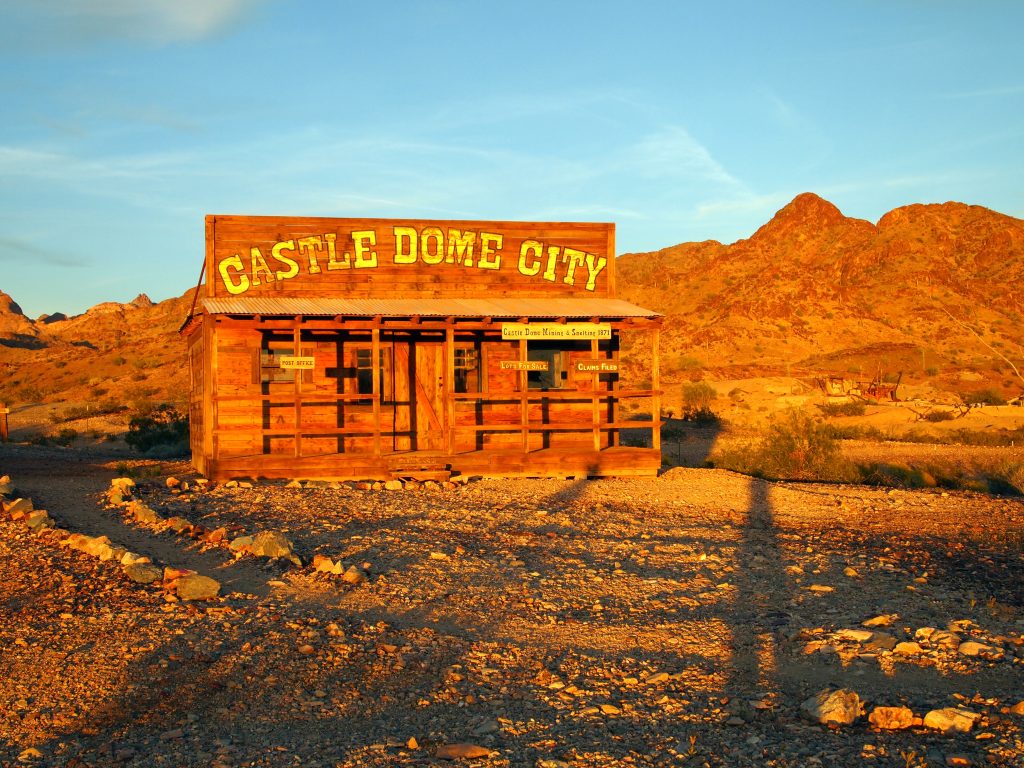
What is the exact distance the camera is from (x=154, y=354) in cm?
5591

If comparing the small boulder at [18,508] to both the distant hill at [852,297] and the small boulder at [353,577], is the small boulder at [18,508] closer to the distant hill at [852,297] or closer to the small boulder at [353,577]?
the small boulder at [353,577]

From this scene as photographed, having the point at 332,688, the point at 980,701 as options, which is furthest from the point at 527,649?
the point at 980,701

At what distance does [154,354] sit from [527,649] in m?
52.9

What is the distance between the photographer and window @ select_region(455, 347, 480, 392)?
61.8 feet

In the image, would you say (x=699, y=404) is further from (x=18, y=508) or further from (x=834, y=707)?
(x=834, y=707)

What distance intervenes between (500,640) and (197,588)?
103 inches

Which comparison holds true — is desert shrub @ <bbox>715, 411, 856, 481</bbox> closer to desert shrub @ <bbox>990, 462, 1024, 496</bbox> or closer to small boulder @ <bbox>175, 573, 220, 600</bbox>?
desert shrub @ <bbox>990, 462, 1024, 496</bbox>

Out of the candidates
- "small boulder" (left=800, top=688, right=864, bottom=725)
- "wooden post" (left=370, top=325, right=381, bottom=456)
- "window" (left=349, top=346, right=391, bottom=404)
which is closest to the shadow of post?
"small boulder" (left=800, top=688, right=864, bottom=725)

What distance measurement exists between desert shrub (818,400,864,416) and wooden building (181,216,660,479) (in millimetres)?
19204

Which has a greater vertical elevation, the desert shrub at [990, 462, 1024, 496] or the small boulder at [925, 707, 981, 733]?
the desert shrub at [990, 462, 1024, 496]

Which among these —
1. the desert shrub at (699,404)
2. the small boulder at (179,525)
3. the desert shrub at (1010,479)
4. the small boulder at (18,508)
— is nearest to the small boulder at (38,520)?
the small boulder at (18,508)

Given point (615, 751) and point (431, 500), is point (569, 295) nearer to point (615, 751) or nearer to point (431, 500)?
point (431, 500)

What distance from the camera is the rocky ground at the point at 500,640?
5488 mm

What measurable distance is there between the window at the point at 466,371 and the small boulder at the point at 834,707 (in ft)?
43.3
